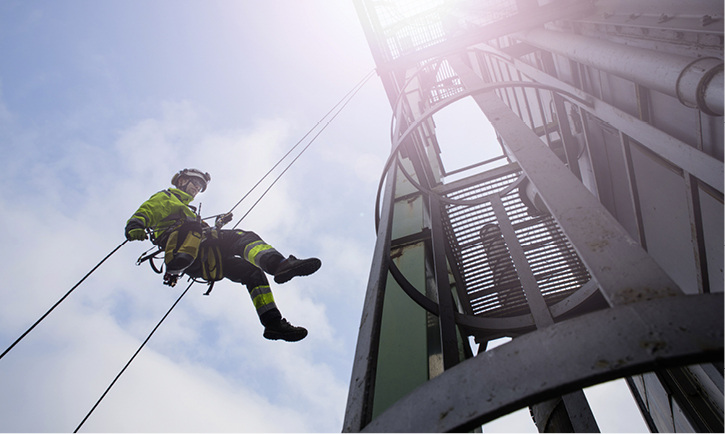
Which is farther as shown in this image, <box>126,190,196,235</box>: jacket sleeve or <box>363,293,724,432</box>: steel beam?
<box>126,190,196,235</box>: jacket sleeve

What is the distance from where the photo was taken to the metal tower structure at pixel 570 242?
102cm

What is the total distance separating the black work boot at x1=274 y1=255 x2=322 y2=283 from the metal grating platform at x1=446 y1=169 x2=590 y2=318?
1.58 metres

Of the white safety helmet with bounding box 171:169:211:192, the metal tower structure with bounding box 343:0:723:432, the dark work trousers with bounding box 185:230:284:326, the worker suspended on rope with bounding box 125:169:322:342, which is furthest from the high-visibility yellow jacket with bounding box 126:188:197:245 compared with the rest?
the metal tower structure with bounding box 343:0:723:432

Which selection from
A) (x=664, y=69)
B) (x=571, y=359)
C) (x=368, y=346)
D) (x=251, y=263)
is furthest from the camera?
(x=251, y=263)

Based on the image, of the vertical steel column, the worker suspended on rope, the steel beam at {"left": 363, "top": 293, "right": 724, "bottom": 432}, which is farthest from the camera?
the worker suspended on rope

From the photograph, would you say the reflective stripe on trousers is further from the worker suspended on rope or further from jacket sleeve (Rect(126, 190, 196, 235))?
jacket sleeve (Rect(126, 190, 196, 235))

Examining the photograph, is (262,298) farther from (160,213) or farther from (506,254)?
(506,254)

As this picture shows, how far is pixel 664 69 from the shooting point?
176 centimetres

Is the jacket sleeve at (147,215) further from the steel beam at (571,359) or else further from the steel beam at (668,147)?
the steel beam at (668,147)

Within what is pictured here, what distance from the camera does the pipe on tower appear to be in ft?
4.96

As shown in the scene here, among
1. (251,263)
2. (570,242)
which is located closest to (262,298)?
(251,263)

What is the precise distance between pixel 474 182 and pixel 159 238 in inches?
145

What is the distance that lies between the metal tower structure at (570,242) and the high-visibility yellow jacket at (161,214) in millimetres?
2611

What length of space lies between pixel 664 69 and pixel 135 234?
456cm
